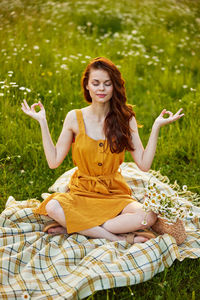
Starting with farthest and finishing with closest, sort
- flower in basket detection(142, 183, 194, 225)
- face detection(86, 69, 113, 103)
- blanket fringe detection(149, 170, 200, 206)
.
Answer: blanket fringe detection(149, 170, 200, 206) < face detection(86, 69, 113, 103) < flower in basket detection(142, 183, 194, 225)

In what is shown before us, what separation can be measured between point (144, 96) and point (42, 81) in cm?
135

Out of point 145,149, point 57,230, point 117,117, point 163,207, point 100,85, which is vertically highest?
point 100,85

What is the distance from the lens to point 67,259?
2662 mm

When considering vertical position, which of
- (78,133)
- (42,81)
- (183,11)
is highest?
(183,11)

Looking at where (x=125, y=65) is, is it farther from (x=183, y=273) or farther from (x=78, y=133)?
(x=183, y=273)

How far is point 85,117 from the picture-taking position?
9.90 ft

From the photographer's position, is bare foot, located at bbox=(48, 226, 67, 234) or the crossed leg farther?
bare foot, located at bbox=(48, 226, 67, 234)

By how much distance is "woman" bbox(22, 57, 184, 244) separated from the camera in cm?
285

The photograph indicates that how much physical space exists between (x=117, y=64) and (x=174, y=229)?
3.38 m

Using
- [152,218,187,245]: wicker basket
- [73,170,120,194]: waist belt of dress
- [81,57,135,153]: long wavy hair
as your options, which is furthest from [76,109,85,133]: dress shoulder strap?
[152,218,187,245]: wicker basket

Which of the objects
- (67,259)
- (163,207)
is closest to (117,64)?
(163,207)

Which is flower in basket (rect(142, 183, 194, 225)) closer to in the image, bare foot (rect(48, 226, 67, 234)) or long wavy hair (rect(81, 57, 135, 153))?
long wavy hair (rect(81, 57, 135, 153))

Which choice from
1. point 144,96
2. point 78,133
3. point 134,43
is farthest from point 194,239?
point 134,43

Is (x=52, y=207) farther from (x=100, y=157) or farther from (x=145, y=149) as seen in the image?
(x=145, y=149)
